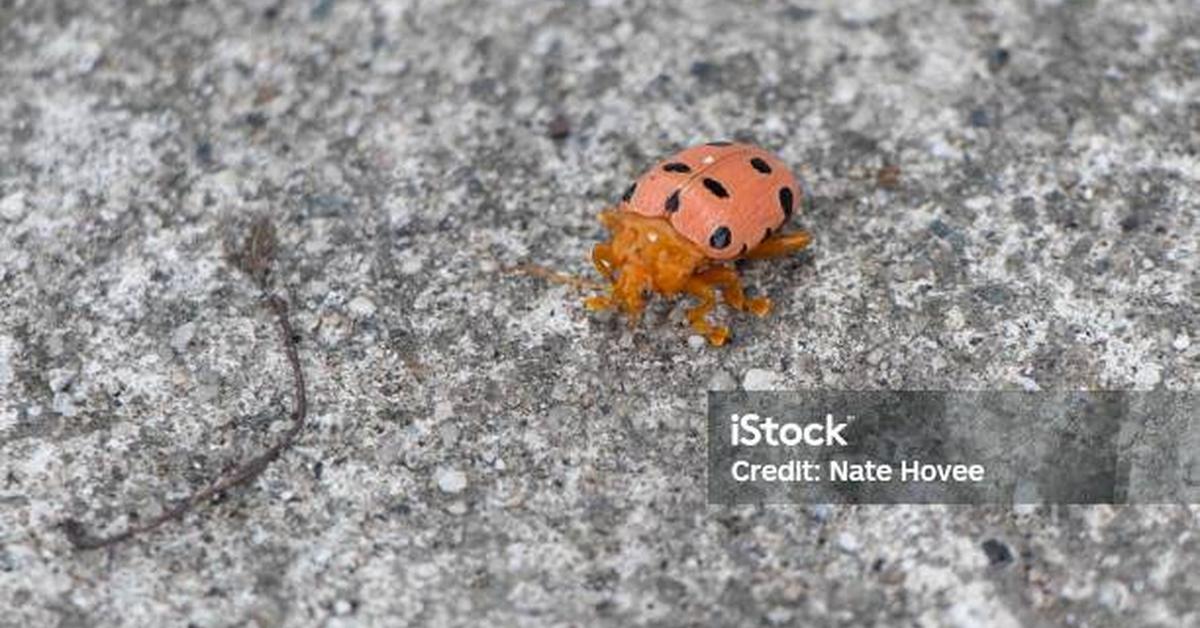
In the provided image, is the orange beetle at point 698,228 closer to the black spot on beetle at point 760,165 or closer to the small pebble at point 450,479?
the black spot on beetle at point 760,165

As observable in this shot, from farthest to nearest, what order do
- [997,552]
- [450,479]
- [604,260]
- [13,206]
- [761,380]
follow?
[13,206] < [604,260] < [761,380] < [450,479] < [997,552]

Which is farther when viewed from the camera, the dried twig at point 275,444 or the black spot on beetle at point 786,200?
the black spot on beetle at point 786,200

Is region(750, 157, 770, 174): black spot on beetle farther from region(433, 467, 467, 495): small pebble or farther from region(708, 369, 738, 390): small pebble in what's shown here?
region(433, 467, 467, 495): small pebble

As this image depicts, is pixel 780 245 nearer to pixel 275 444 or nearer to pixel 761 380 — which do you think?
pixel 761 380

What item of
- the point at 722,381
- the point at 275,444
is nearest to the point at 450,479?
the point at 275,444

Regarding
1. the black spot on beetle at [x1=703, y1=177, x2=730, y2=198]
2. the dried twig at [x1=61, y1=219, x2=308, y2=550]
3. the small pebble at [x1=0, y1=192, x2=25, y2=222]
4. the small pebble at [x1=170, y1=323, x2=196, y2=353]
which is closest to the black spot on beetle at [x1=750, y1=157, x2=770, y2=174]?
the black spot on beetle at [x1=703, y1=177, x2=730, y2=198]

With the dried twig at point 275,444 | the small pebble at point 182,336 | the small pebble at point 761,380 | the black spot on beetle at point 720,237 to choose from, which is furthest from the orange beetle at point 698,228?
the small pebble at point 182,336

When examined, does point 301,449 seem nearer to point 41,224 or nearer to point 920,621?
point 41,224
